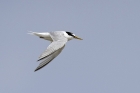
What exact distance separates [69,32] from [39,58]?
19.6 ft

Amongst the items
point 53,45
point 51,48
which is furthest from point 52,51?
point 53,45

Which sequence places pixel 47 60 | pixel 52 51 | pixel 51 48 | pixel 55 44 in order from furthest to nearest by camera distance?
pixel 55 44 → pixel 47 60 → pixel 51 48 → pixel 52 51

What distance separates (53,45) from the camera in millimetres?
14531

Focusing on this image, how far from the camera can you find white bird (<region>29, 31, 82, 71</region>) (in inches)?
541

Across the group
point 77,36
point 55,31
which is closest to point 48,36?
point 55,31

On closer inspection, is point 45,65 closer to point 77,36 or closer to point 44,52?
point 44,52

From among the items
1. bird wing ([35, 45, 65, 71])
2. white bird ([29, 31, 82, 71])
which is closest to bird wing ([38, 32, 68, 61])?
white bird ([29, 31, 82, 71])

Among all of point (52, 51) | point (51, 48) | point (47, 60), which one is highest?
point (51, 48)

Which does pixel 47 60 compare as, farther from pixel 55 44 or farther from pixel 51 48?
pixel 55 44

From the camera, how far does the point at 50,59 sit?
14.5 m

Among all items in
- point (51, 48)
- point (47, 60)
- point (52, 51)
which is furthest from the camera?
point (47, 60)

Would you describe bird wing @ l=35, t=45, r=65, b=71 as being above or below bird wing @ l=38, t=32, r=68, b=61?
below

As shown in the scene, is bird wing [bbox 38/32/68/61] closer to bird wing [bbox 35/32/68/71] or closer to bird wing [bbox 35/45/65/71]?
bird wing [bbox 35/32/68/71]

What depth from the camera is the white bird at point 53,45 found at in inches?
541
